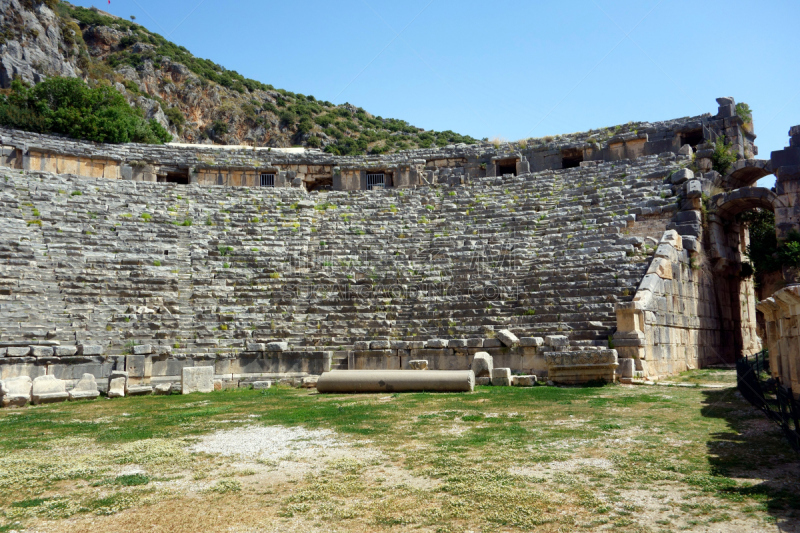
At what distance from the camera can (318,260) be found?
54.4ft

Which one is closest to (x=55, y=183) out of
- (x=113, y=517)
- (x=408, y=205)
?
(x=408, y=205)

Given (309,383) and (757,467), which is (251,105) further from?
(757,467)

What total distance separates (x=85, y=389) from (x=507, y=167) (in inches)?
628

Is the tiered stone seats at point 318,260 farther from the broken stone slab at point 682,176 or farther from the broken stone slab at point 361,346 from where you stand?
the broken stone slab at point 361,346

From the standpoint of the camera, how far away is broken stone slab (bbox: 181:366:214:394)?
12.0 meters

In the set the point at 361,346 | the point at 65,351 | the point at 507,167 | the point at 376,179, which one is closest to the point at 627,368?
the point at 361,346

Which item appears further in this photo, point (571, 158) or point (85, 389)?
point (571, 158)

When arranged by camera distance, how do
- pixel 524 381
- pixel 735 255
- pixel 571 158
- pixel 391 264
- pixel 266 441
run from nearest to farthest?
pixel 266 441
pixel 524 381
pixel 391 264
pixel 735 255
pixel 571 158

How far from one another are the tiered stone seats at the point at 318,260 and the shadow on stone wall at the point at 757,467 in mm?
5551

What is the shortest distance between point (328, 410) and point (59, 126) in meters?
21.9

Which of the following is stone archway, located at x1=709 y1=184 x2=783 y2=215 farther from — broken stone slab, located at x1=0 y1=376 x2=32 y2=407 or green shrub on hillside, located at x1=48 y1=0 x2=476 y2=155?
green shrub on hillside, located at x1=48 y1=0 x2=476 y2=155

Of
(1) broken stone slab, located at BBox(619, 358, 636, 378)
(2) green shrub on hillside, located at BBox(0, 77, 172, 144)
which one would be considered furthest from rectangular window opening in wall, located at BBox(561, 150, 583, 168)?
(2) green shrub on hillside, located at BBox(0, 77, 172, 144)

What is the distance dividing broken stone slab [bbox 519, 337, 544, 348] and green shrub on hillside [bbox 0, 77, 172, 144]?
2006cm

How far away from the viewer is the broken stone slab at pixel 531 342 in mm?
12023
